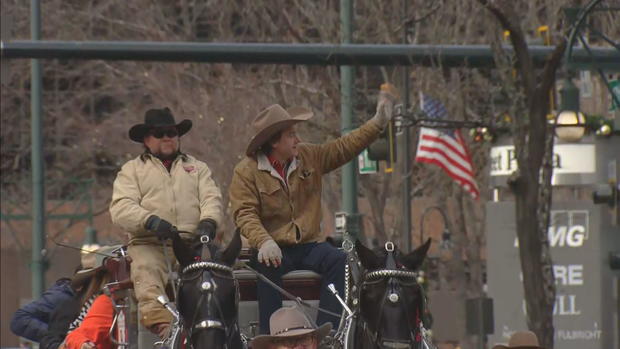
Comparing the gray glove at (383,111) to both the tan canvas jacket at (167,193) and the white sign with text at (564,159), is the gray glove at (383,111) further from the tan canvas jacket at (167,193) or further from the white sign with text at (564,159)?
the white sign with text at (564,159)

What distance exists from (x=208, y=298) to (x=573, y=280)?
1987cm

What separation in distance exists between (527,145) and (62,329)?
7331 millimetres

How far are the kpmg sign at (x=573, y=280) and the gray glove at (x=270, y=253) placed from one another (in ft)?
58.9

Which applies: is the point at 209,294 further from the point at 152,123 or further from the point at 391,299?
the point at 152,123

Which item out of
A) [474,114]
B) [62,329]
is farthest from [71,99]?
[62,329]

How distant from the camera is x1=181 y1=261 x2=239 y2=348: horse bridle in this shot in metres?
10.7

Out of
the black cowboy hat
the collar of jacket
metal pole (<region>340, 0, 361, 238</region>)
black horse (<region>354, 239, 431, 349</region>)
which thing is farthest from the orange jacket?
metal pole (<region>340, 0, 361, 238</region>)

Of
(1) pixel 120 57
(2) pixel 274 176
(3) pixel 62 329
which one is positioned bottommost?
(3) pixel 62 329

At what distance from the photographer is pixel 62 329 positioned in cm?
1394

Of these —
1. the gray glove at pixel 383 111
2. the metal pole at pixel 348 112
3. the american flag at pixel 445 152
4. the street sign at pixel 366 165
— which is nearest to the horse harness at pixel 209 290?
the gray glove at pixel 383 111

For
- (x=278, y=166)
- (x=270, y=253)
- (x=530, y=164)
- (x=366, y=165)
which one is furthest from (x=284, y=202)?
(x=366, y=165)

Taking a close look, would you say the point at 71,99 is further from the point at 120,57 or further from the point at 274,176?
the point at 274,176

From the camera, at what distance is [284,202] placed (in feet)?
40.3

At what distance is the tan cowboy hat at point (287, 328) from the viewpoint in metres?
10.3
